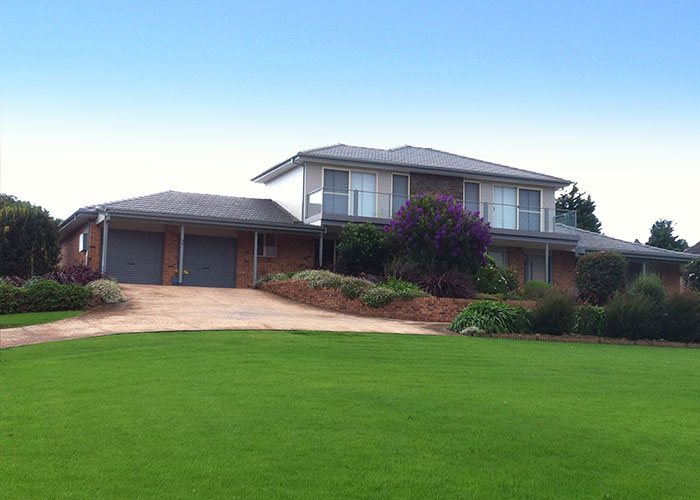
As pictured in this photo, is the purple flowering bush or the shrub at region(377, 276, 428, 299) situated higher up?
the purple flowering bush

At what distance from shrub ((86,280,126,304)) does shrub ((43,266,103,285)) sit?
2.21ft

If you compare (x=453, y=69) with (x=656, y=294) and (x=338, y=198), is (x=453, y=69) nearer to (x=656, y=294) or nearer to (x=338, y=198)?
(x=656, y=294)

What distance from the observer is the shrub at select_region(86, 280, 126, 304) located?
59.1ft

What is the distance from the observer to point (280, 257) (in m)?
27.3

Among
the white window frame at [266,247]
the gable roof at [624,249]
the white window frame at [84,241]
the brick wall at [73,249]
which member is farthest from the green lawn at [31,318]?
the gable roof at [624,249]

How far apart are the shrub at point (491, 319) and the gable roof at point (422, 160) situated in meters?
12.1

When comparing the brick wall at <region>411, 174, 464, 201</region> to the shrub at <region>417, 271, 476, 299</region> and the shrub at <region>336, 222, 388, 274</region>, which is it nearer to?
the shrub at <region>336, 222, 388, 274</region>

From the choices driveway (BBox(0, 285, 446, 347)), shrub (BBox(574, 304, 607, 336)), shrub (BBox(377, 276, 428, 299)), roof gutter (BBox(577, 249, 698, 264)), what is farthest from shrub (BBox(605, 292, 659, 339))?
roof gutter (BBox(577, 249, 698, 264))

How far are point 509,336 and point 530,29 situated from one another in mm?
6759

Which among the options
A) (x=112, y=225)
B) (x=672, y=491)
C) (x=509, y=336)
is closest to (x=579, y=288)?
(x=509, y=336)

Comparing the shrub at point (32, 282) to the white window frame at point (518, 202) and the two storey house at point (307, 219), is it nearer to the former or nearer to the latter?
the two storey house at point (307, 219)

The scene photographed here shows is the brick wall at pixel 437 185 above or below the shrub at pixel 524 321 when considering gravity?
above

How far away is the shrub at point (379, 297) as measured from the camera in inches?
766

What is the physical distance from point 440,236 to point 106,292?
962 centimetres
